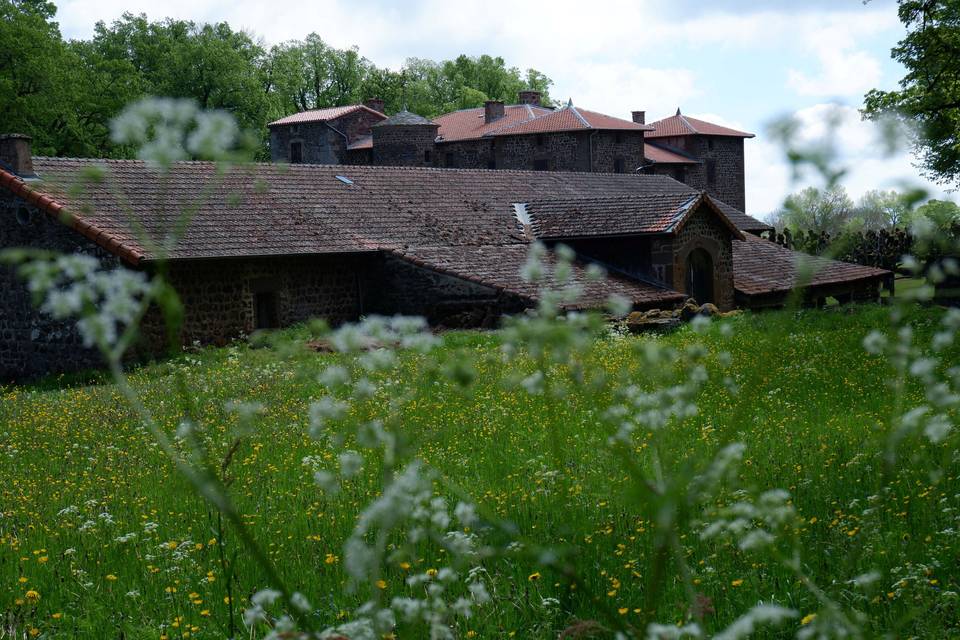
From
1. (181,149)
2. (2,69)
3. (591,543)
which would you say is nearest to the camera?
(181,149)

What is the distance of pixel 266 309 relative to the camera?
23938mm

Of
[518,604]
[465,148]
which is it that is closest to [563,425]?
[518,604]

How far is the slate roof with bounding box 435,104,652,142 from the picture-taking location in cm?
5641

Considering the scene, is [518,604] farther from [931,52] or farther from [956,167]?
[956,167]

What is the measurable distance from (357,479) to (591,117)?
170ft

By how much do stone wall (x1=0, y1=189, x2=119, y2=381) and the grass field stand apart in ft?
28.8

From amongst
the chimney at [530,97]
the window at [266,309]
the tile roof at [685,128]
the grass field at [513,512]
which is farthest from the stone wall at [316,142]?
the grass field at [513,512]

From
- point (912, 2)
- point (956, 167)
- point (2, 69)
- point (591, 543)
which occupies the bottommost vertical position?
point (591, 543)

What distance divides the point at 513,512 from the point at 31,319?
1855 centimetres

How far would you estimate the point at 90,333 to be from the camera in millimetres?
2154

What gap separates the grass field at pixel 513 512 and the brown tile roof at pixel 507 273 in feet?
33.9

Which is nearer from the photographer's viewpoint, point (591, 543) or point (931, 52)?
point (591, 543)

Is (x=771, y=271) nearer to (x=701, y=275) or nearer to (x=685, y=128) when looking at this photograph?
(x=701, y=275)

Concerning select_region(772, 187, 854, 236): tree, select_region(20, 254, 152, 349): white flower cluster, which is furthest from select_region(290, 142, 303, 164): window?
select_region(20, 254, 152, 349): white flower cluster
